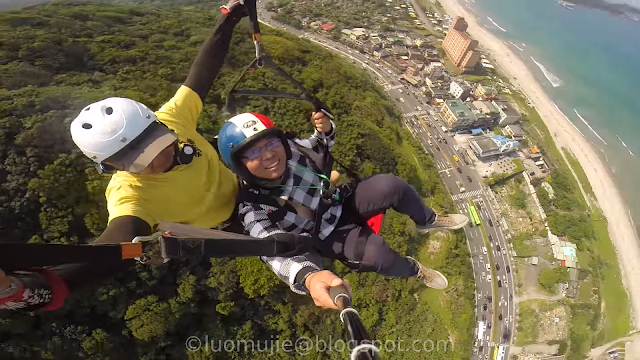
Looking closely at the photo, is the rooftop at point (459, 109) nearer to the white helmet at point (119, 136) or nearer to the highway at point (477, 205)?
the highway at point (477, 205)

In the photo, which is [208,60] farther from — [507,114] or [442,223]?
[507,114]

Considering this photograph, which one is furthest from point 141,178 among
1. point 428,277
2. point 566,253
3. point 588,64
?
point 588,64

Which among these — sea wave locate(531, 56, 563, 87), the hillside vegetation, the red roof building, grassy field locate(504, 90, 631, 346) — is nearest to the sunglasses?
the hillside vegetation

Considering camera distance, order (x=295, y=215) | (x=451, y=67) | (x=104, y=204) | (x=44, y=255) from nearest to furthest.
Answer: (x=44, y=255), (x=295, y=215), (x=104, y=204), (x=451, y=67)

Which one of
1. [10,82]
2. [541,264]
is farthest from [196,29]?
[541,264]

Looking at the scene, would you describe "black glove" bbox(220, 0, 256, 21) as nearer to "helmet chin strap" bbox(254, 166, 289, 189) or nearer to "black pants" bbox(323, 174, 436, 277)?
"helmet chin strap" bbox(254, 166, 289, 189)

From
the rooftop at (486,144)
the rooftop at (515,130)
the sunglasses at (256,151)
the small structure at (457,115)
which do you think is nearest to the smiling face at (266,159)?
the sunglasses at (256,151)
